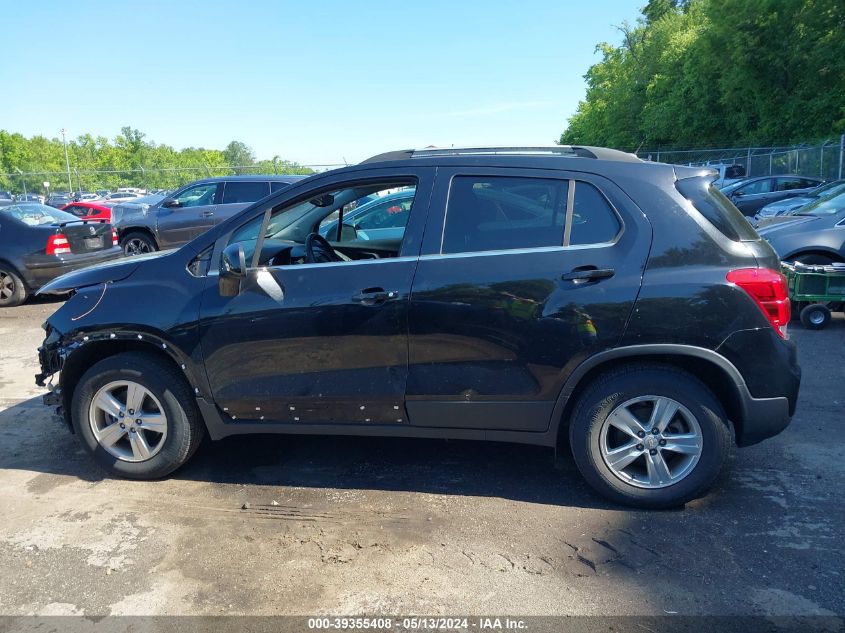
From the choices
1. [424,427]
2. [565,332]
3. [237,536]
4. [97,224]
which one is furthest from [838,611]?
[97,224]

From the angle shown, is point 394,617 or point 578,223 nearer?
point 394,617

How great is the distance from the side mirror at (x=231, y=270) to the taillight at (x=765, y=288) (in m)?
2.61

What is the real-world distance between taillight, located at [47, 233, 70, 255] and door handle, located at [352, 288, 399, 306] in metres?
8.32

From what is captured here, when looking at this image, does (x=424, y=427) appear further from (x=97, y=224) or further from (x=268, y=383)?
(x=97, y=224)

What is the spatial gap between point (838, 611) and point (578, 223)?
2.13 metres

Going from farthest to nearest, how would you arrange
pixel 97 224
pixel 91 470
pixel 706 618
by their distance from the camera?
1. pixel 97 224
2. pixel 91 470
3. pixel 706 618

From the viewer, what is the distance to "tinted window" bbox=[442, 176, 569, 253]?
3.77 m

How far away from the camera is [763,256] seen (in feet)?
11.9

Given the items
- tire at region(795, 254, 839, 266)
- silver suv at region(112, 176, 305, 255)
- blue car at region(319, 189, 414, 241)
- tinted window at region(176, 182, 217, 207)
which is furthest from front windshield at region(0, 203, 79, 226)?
tire at region(795, 254, 839, 266)

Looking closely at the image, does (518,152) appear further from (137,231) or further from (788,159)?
(788,159)

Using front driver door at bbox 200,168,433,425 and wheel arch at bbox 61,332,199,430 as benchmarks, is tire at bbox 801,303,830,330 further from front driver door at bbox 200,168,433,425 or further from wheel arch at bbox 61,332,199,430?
wheel arch at bbox 61,332,199,430

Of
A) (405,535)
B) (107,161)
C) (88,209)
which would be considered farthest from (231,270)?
(107,161)

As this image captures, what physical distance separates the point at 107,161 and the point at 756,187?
206 ft

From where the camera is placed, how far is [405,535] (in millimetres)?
3592
